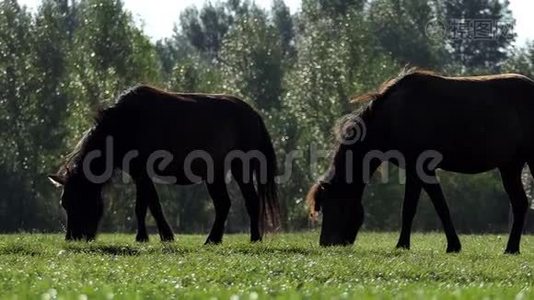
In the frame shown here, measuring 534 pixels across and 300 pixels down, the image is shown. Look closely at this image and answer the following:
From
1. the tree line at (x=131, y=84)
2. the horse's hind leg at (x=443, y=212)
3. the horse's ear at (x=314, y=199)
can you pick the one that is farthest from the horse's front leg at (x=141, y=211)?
the tree line at (x=131, y=84)

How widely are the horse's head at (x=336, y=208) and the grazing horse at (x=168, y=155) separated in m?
2.21

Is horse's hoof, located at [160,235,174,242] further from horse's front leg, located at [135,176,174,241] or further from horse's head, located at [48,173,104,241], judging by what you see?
horse's head, located at [48,173,104,241]

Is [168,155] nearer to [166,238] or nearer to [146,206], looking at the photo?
[146,206]

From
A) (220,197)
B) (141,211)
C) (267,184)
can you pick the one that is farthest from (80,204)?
(267,184)

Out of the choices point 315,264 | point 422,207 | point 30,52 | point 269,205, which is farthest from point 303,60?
point 315,264

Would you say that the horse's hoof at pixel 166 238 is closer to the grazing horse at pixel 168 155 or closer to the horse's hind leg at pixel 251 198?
the grazing horse at pixel 168 155

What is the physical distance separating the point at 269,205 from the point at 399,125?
3.66m

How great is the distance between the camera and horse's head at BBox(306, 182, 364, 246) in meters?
18.0

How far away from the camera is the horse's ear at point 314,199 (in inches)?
708

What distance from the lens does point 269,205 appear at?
20266mm

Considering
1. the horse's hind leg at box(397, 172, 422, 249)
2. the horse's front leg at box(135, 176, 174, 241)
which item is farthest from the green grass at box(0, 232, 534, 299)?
the horse's front leg at box(135, 176, 174, 241)

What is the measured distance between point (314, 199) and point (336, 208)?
0.38m

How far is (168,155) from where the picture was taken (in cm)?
1886

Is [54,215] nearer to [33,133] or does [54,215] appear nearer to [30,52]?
[33,133]
